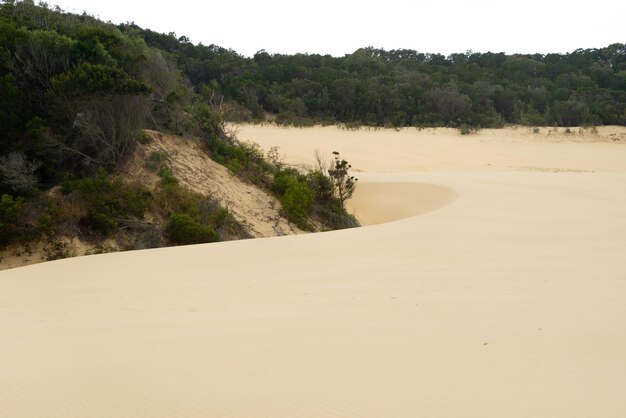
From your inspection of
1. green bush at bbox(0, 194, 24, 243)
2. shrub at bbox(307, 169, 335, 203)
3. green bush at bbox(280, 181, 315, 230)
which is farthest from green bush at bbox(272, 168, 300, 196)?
green bush at bbox(0, 194, 24, 243)

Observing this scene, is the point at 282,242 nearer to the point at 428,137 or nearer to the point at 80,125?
the point at 80,125

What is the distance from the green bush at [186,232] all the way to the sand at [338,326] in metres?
1.99

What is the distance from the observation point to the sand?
10.6 feet

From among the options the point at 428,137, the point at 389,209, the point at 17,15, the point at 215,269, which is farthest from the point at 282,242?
the point at 428,137

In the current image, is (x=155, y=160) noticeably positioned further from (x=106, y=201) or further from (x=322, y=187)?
(x=322, y=187)

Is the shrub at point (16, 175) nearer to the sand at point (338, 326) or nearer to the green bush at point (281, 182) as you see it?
the sand at point (338, 326)

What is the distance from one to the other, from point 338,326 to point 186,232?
22.6 feet

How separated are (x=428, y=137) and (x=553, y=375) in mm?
25640

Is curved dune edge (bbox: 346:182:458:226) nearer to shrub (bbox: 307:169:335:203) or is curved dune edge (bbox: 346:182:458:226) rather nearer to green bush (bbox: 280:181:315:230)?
shrub (bbox: 307:169:335:203)

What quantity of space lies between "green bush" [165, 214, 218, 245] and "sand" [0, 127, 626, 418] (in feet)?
6.54

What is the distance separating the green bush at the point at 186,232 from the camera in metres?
10.9

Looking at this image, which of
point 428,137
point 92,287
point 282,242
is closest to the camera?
point 92,287

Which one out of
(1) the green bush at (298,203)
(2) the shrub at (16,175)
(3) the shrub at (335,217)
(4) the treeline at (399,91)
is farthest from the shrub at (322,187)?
(4) the treeline at (399,91)

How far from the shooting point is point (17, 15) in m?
13.6
